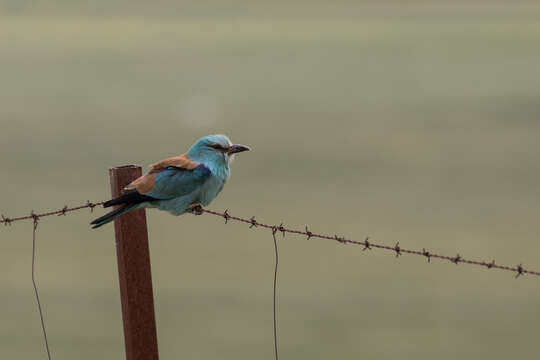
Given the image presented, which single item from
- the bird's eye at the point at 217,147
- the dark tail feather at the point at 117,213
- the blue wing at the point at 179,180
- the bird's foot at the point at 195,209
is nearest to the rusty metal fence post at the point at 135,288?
the dark tail feather at the point at 117,213

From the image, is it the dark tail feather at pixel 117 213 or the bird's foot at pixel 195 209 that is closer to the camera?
the dark tail feather at pixel 117 213

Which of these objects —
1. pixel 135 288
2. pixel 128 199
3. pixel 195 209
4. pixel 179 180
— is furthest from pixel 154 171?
pixel 135 288

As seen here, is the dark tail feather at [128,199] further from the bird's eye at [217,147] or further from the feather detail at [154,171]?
the bird's eye at [217,147]

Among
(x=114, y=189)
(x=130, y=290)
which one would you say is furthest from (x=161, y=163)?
(x=130, y=290)

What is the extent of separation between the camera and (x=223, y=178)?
14.0ft

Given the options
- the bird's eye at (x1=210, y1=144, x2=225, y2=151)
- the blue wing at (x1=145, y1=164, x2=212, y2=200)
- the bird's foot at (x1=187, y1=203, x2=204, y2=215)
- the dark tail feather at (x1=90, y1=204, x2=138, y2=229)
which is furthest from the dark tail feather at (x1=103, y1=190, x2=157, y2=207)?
the bird's eye at (x1=210, y1=144, x2=225, y2=151)

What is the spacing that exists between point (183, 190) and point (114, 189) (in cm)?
54

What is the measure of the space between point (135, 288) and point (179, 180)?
760 mm

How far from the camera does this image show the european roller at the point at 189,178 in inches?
148

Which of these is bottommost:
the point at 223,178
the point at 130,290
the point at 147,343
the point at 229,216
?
the point at 147,343

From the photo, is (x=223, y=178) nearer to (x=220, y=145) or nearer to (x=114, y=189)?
(x=220, y=145)

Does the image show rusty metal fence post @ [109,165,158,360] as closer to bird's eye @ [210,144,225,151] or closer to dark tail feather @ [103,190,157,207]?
dark tail feather @ [103,190,157,207]

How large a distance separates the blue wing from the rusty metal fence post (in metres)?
0.37

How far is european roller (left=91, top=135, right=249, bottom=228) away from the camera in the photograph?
12.3 ft
